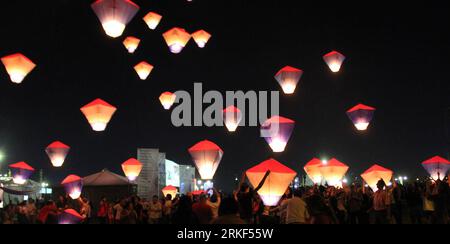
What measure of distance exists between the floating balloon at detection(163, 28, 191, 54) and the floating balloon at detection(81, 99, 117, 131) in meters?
3.85

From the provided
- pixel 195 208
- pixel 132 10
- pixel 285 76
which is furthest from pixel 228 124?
pixel 195 208

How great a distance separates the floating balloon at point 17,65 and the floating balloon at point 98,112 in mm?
1960

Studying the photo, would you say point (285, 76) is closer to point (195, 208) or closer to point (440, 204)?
point (440, 204)

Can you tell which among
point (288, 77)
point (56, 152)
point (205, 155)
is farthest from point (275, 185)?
point (56, 152)

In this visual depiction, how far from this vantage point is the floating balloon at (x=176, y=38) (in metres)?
16.4

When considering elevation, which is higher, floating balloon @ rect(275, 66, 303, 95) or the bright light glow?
the bright light glow

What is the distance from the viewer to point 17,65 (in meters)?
12.2

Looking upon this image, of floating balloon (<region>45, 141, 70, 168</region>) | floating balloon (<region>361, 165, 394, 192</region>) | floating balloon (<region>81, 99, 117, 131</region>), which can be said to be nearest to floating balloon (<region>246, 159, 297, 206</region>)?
floating balloon (<region>81, 99, 117, 131</region>)

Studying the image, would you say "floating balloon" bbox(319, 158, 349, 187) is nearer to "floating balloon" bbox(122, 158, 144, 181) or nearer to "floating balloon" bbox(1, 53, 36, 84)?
"floating balloon" bbox(122, 158, 144, 181)

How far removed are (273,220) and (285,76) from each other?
5.49 m

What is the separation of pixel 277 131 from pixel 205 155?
2.18 meters

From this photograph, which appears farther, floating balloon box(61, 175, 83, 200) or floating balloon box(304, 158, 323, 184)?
floating balloon box(304, 158, 323, 184)

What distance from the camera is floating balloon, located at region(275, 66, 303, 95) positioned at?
13922mm

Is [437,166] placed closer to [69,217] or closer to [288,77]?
[288,77]
